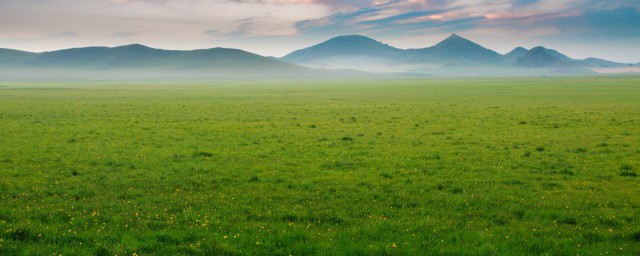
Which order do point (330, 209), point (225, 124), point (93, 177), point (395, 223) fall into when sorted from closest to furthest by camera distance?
1. point (395, 223)
2. point (330, 209)
3. point (93, 177)
4. point (225, 124)

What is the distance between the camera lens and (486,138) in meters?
27.3

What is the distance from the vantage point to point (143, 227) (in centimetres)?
1108

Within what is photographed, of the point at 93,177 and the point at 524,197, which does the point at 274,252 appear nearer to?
the point at 524,197

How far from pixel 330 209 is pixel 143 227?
4.48 m

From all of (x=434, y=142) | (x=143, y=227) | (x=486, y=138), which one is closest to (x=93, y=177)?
(x=143, y=227)

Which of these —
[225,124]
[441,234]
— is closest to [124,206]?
[441,234]

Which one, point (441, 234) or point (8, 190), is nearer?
point (441, 234)

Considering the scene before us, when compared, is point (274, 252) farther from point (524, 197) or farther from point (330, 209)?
point (524, 197)

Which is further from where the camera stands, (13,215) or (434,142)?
(434,142)

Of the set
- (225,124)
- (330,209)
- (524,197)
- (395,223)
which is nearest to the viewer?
(395,223)

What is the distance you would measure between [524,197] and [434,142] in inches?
476

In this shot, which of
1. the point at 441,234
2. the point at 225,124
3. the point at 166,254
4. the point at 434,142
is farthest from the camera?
the point at 225,124

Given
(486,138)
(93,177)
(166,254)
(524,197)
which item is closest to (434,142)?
(486,138)

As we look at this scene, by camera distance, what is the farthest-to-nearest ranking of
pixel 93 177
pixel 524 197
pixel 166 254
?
pixel 93 177 < pixel 524 197 < pixel 166 254
